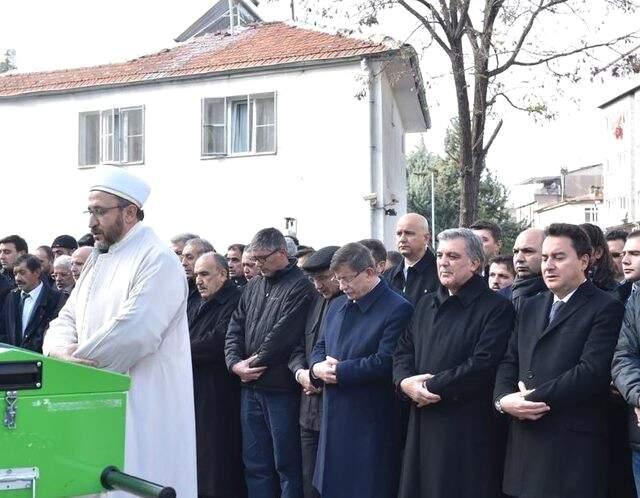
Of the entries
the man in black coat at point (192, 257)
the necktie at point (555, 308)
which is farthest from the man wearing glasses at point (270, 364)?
the necktie at point (555, 308)

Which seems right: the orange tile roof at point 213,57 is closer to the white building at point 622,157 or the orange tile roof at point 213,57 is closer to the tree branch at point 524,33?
the tree branch at point 524,33

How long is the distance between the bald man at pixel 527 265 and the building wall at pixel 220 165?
38.9ft

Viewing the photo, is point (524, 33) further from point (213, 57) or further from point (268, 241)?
point (268, 241)

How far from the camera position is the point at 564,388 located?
16.2 feet

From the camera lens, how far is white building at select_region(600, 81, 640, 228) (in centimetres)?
5584

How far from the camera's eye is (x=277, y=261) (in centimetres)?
723

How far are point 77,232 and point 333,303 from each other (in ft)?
54.2

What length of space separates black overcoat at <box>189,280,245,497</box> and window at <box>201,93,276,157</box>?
13054 mm

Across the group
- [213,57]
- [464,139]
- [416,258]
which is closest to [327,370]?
[416,258]

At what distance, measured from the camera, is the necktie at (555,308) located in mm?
5223

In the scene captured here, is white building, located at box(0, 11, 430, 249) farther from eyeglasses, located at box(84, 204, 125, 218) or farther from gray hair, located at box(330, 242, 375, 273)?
eyeglasses, located at box(84, 204, 125, 218)

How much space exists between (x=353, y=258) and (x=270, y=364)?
4.12 ft

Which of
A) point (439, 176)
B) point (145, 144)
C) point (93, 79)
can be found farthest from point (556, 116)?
point (439, 176)

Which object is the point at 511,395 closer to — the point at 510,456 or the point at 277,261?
the point at 510,456
